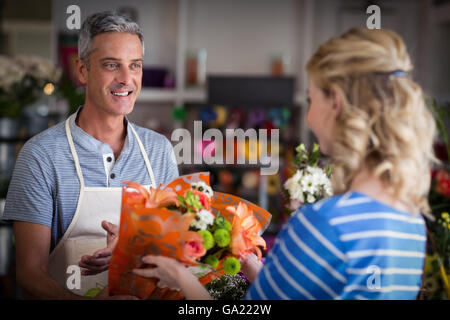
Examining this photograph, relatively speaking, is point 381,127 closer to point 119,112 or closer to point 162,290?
point 162,290

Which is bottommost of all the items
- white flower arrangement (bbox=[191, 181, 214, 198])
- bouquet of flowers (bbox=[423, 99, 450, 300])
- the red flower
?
bouquet of flowers (bbox=[423, 99, 450, 300])

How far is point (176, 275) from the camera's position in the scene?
3.62 ft

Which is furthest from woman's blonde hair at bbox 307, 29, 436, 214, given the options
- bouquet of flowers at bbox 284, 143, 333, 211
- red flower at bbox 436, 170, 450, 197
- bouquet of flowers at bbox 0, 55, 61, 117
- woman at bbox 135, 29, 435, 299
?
bouquet of flowers at bbox 0, 55, 61, 117

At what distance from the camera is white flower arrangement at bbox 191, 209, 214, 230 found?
1127 millimetres

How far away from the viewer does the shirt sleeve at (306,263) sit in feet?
3.28

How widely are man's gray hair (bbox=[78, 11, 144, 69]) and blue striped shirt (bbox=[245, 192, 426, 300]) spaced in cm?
74

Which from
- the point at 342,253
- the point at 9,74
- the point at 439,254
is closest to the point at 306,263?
the point at 342,253

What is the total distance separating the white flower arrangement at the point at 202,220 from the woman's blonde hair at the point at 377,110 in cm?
29

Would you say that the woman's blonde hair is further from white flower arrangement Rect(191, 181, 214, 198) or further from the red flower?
the red flower

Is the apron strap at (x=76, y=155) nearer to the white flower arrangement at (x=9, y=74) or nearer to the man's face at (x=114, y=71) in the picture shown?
the man's face at (x=114, y=71)

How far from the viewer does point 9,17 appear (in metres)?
4.68
